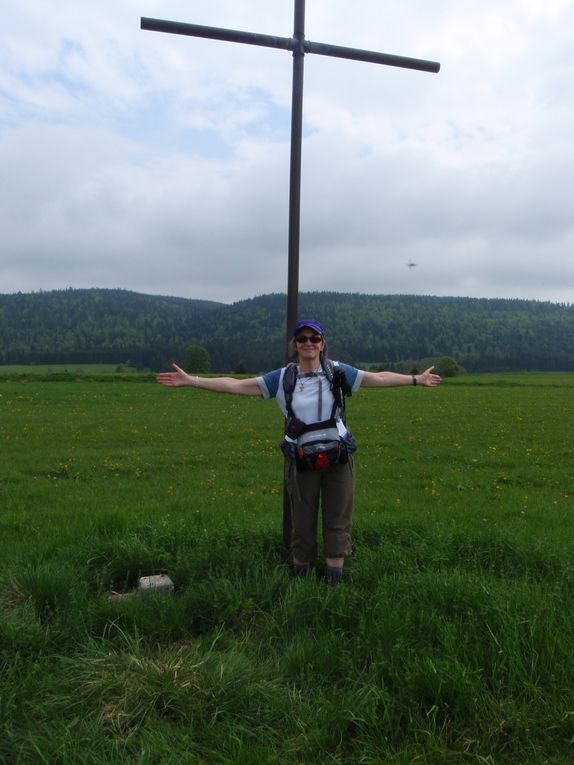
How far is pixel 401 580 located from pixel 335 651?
32.4 inches

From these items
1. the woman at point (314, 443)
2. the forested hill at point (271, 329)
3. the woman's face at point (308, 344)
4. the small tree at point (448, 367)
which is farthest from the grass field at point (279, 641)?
the forested hill at point (271, 329)

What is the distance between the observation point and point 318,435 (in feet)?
14.2

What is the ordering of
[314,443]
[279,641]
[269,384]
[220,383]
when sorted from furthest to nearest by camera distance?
[220,383]
[269,384]
[314,443]
[279,641]

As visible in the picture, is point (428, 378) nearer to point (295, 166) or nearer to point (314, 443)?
point (314, 443)

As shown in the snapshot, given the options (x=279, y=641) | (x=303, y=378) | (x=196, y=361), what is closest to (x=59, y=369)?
(x=196, y=361)

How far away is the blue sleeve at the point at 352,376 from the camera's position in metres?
4.54

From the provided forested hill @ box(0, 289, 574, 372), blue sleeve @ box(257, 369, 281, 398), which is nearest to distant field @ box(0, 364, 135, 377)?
forested hill @ box(0, 289, 574, 372)

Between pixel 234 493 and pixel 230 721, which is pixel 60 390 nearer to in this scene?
pixel 234 493

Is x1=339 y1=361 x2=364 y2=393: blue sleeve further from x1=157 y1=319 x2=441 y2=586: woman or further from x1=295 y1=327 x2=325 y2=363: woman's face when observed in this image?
x1=295 y1=327 x2=325 y2=363: woman's face

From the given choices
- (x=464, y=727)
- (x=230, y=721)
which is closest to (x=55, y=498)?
(x=230, y=721)

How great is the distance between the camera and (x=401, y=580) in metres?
4.12

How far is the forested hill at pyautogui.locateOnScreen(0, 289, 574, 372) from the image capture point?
95.5 meters

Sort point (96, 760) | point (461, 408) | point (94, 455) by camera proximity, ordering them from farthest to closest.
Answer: point (461, 408)
point (94, 455)
point (96, 760)

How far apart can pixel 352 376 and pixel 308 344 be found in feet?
1.33
